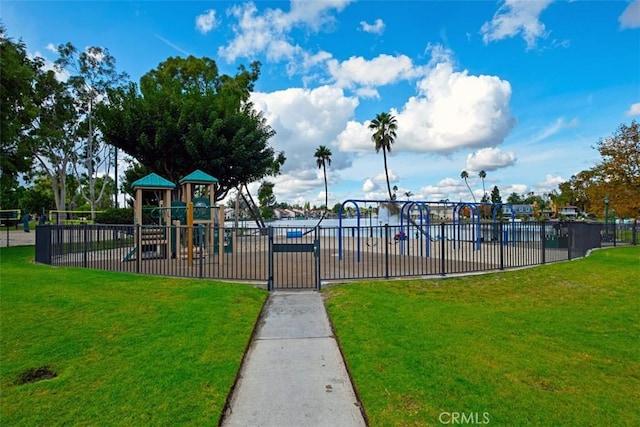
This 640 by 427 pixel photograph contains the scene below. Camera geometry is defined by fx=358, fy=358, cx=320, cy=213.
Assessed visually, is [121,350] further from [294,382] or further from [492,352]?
[492,352]

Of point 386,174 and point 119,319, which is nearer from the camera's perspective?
point 119,319

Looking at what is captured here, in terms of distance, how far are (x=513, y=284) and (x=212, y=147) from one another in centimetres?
1674

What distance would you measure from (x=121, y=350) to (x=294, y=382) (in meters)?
2.18

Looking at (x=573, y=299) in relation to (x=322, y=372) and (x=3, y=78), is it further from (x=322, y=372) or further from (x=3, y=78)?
(x=3, y=78)

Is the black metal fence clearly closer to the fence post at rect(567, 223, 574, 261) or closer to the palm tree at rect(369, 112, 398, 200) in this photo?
the fence post at rect(567, 223, 574, 261)

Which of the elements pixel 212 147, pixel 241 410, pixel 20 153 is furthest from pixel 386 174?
pixel 241 410

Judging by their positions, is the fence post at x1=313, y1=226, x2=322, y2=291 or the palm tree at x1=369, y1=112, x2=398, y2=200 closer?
the fence post at x1=313, y1=226, x2=322, y2=291

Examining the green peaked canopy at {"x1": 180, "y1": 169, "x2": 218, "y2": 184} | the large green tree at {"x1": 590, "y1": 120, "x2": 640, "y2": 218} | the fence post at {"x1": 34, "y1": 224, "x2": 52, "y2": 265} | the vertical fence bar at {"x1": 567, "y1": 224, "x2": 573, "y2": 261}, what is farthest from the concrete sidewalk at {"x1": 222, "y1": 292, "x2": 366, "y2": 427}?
the large green tree at {"x1": 590, "y1": 120, "x2": 640, "y2": 218}

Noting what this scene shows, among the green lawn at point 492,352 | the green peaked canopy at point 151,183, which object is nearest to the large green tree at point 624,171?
the green lawn at point 492,352

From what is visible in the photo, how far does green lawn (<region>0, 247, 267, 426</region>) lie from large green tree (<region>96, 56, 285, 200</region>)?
13.7 m

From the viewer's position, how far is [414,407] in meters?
3.10

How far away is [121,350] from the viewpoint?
4.22 m

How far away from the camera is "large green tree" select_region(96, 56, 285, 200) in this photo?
19.9 meters

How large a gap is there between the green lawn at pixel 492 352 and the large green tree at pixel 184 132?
15.1 metres
